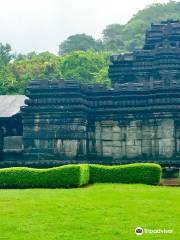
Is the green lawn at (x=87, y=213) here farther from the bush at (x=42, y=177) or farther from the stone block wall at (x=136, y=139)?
the stone block wall at (x=136, y=139)

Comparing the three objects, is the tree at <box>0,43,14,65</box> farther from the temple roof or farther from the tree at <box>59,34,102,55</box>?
the temple roof

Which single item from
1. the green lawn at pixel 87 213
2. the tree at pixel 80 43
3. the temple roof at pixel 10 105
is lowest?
the green lawn at pixel 87 213

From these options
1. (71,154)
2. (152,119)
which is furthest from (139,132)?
(71,154)

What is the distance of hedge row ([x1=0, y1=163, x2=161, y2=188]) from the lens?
20.4 metres

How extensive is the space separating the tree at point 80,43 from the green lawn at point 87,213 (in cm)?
7312

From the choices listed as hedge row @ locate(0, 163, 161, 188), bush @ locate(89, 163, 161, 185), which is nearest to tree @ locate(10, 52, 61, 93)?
bush @ locate(89, 163, 161, 185)

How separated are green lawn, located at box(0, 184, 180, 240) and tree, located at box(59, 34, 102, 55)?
240ft

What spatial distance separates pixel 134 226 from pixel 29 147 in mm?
15492

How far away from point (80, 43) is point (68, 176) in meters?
72.1

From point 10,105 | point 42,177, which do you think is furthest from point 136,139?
point 42,177

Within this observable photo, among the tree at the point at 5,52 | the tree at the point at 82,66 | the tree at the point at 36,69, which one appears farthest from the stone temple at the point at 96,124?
the tree at the point at 5,52

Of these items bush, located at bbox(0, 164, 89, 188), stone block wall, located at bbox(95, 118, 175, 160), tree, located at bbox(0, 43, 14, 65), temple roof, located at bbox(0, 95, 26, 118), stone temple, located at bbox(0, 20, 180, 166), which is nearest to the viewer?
bush, located at bbox(0, 164, 89, 188)

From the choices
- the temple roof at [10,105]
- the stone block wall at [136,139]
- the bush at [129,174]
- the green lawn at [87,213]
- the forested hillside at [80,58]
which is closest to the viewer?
the green lawn at [87,213]

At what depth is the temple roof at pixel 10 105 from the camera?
2951cm
